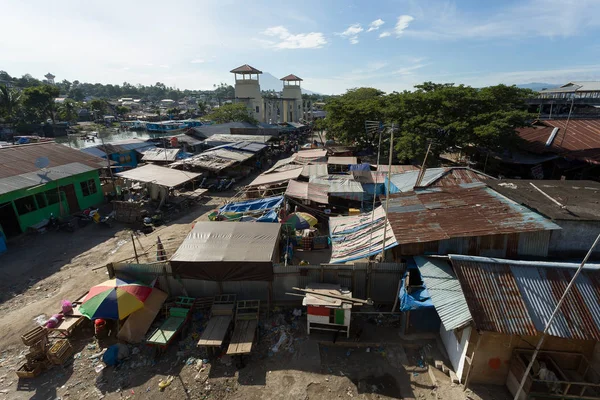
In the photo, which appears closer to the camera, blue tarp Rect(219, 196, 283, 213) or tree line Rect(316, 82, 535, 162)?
blue tarp Rect(219, 196, 283, 213)

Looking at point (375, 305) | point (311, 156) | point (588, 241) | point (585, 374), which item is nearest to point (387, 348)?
point (375, 305)

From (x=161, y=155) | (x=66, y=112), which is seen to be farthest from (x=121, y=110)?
(x=161, y=155)

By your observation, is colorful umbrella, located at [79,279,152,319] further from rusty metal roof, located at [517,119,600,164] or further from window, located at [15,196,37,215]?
rusty metal roof, located at [517,119,600,164]

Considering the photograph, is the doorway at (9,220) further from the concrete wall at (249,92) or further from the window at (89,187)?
the concrete wall at (249,92)

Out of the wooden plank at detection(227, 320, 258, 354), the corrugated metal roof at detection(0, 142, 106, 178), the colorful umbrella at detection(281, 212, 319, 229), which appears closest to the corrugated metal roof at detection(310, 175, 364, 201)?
the colorful umbrella at detection(281, 212, 319, 229)

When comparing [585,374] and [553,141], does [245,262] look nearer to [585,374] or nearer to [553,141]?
[585,374]

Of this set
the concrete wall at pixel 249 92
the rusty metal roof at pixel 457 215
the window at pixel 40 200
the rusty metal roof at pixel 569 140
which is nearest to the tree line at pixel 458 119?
the rusty metal roof at pixel 569 140
